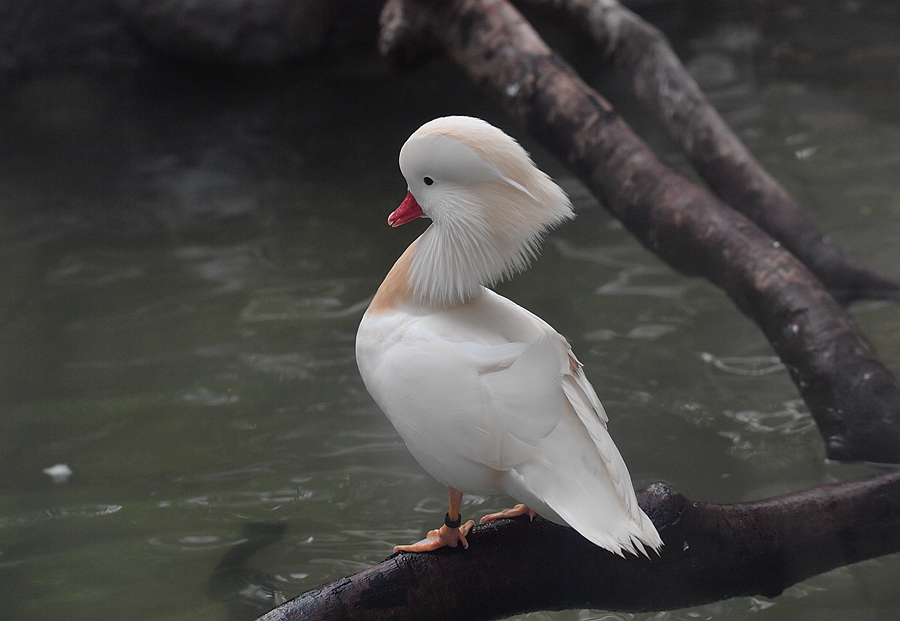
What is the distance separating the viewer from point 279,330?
346cm

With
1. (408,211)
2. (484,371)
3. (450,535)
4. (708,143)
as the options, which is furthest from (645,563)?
(708,143)

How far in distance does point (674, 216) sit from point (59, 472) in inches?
89.6

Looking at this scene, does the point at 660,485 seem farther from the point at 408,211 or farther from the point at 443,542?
the point at 408,211

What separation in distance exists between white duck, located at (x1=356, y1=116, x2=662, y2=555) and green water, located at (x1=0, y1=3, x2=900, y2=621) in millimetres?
795

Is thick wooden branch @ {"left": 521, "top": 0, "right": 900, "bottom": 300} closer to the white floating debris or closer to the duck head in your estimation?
the duck head

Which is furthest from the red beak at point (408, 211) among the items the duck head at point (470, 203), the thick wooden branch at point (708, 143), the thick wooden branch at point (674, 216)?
the thick wooden branch at point (708, 143)

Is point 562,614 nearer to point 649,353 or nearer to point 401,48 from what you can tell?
point 649,353

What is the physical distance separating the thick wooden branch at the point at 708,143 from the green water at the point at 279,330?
0.62ft

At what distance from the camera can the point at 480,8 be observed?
3.73m

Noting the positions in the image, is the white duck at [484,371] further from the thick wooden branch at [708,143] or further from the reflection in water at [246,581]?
the thick wooden branch at [708,143]

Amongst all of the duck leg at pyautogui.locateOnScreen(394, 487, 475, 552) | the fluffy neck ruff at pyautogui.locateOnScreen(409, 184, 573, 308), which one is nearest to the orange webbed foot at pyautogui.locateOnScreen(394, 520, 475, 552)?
the duck leg at pyautogui.locateOnScreen(394, 487, 475, 552)

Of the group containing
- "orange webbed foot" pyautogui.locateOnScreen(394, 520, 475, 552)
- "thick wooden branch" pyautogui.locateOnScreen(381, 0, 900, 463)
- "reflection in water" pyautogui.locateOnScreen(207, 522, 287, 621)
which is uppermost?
"thick wooden branch" pyautogui.locateOnScreen(381, 0, 900, 463)

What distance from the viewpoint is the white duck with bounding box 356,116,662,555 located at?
1574 millimetres

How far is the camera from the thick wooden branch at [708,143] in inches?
129
